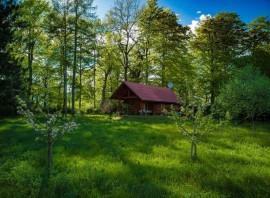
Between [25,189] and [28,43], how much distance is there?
3138cm

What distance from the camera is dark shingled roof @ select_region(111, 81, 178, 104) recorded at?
34625 millimetres

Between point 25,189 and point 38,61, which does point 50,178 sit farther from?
point 38,61

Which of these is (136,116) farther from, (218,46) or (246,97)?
(218,46)

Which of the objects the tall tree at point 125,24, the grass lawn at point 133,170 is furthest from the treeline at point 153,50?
the grass lawn at point 133,170

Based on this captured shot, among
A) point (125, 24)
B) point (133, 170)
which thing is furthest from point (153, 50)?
point (133, 170)

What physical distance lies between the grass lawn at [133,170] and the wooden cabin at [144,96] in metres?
22.0

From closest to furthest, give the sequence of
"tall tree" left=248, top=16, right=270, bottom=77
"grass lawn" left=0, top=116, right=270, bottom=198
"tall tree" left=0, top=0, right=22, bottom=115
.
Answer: "grass lawn" left=0, top=116, right=270, bottom=198 < "tall tree" left=0, top=0, right=22, bottom=115 < "tall tree" left=248, top=16, right=270, bottom=77

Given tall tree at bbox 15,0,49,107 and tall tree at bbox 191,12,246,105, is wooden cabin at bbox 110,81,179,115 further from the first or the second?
tall tree at bbox 15,0,49,107

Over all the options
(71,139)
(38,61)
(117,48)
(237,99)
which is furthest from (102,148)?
(117,48)

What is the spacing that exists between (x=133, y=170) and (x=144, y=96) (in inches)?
1022

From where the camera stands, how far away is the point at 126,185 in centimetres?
741

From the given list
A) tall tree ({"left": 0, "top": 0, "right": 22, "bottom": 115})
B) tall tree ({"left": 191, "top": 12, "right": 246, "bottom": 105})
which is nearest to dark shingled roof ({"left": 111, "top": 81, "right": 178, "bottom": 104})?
tall tree ({"left": 191, "top": 12, "right": 246, "bottom": 105})

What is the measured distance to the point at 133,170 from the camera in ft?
28.7

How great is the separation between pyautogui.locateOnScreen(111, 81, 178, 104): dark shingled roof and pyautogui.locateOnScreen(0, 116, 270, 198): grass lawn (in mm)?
20958
